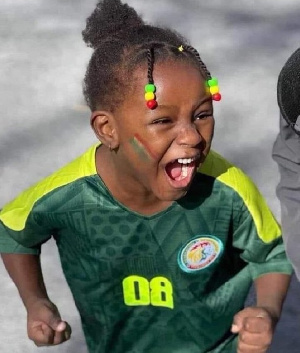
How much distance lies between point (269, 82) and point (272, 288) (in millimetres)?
2309

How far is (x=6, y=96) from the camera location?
4.47 metres

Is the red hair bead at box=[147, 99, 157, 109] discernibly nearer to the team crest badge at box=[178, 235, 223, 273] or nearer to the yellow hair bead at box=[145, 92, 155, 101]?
the yellow hair bead at box=[145, 92, 155, 101]

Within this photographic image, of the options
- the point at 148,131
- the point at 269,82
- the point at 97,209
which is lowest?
the point at 269,82

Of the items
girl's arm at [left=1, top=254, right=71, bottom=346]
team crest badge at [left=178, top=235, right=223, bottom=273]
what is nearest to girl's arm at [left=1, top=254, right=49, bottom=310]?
girl's arm at [left=1, top=254, right=71, bottom=346]

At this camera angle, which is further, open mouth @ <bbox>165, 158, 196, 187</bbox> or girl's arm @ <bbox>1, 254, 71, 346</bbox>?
girl's arm @ <bbox>1, 254, 71, 346</bbox>

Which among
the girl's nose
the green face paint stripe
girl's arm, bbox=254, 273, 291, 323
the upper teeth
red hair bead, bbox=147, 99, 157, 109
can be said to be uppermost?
red hair bead, bbox=147, 99, 157, 109

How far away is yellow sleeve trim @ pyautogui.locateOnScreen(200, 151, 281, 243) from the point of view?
2248 mm

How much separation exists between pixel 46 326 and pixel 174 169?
458mm

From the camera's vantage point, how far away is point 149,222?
7.43 ft

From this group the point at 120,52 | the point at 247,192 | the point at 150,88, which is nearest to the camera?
the point at 150,88

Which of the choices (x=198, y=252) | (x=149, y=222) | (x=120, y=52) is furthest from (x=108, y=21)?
(x=198, y=252)

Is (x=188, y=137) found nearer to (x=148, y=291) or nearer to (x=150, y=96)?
(x=150, y=96)

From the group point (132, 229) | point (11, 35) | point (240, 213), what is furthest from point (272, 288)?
point (11, 35)

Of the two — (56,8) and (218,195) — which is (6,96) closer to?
(56,8)
